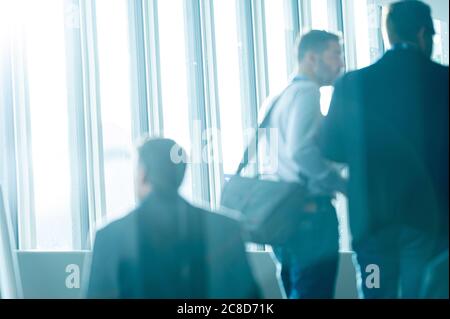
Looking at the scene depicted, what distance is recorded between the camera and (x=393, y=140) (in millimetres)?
1663

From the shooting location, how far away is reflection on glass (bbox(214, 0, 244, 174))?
1812mm

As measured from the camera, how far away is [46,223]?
6.97ft

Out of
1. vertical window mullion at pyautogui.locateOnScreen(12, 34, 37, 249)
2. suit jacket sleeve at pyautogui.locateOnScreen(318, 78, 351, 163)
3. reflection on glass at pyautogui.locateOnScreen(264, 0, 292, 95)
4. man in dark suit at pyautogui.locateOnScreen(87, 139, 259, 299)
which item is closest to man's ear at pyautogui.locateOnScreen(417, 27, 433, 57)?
suit jacket sleeve at pyautogui.locateOnScreen(318, 78, 351, 163)

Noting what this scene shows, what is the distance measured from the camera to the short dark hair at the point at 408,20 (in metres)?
Answer: 1.70

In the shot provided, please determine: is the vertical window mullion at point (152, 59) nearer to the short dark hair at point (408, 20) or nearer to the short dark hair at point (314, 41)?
the short dark hair at point (314, 41)

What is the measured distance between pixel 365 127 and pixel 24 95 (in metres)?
1.09

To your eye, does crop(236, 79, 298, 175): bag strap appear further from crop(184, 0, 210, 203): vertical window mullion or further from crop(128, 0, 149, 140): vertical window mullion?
crop(128, 0, 149, 140): vertical window mullion

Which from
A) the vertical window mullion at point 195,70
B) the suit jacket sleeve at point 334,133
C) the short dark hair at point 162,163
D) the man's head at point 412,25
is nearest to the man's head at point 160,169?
the short dark hair at point 162,163

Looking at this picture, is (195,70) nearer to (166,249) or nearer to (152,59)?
(152,59)

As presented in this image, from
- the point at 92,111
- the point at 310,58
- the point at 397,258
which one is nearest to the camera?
the point at 397,258

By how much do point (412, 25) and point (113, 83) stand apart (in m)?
0.88

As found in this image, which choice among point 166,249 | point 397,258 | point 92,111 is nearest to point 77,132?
point 92,111
